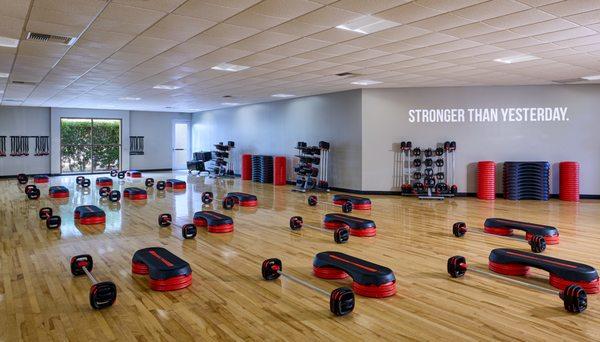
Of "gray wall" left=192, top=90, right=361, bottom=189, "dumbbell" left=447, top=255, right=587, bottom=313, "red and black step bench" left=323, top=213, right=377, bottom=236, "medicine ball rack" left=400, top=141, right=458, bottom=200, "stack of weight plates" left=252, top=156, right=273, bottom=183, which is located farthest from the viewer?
"stack of weight plates" left=252, top=156, right=273, bottom=183

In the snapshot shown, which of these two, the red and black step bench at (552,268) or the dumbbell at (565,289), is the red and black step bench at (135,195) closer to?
the dumbbell at (565,289)

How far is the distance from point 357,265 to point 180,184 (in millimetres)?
8876

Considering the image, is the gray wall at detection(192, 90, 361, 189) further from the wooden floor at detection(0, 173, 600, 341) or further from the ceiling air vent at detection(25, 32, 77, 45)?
the ceiling air vent at detection(25, 32, 77, 45)

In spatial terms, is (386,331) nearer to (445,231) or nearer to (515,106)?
(445,231)

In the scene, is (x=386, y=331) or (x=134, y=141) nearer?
(x=386, y=331)

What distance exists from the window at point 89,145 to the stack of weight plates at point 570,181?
51.4 ft

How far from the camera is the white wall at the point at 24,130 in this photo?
15.4 metres

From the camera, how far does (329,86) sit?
10117 millimetres

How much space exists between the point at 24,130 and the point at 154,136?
4.72m

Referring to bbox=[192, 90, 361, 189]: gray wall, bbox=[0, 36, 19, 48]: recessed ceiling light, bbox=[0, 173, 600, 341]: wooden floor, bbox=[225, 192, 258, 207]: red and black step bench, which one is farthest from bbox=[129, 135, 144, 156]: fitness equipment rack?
bbox=[0, 36, 19, 48]: recessed ceiling light

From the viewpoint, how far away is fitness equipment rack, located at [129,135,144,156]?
17864 mm

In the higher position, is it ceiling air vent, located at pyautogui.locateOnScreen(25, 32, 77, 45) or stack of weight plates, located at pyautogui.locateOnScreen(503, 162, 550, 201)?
ceiling air vent, located at pyautogui.locateOnScreen(25, 32, 77, 45)

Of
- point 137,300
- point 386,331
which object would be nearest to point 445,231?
point 386,331

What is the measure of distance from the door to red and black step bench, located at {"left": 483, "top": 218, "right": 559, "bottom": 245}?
1541 centimetres
